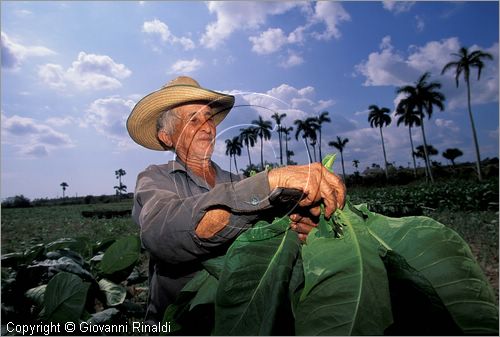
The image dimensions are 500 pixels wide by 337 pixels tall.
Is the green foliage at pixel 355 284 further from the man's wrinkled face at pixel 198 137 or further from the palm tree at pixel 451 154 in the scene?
the palm tree at pixel 451 154

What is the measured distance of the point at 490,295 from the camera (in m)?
0.86

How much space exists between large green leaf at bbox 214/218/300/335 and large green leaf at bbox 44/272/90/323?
2.18 metres

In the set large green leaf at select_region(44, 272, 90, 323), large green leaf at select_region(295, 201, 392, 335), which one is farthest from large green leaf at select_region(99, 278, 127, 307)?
large green leaf at select_region(295, 201, 392, 335)

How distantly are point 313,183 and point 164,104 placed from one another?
85 cm

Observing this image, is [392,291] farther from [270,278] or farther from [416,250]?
[270,278]

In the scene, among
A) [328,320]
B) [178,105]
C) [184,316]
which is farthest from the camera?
[178,105]

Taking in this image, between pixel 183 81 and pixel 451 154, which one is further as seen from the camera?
pixel 451 154

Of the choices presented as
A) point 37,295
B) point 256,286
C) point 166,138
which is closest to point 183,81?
point 166,138

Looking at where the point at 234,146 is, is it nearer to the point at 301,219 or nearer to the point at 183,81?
the point at 301,219

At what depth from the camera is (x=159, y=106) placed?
1.50 m

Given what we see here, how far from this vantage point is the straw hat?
126 cm

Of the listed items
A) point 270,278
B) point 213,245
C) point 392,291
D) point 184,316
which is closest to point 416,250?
point 392,291

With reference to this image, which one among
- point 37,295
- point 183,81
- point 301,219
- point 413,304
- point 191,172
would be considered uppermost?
point 183,81

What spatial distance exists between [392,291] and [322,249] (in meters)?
0.22
